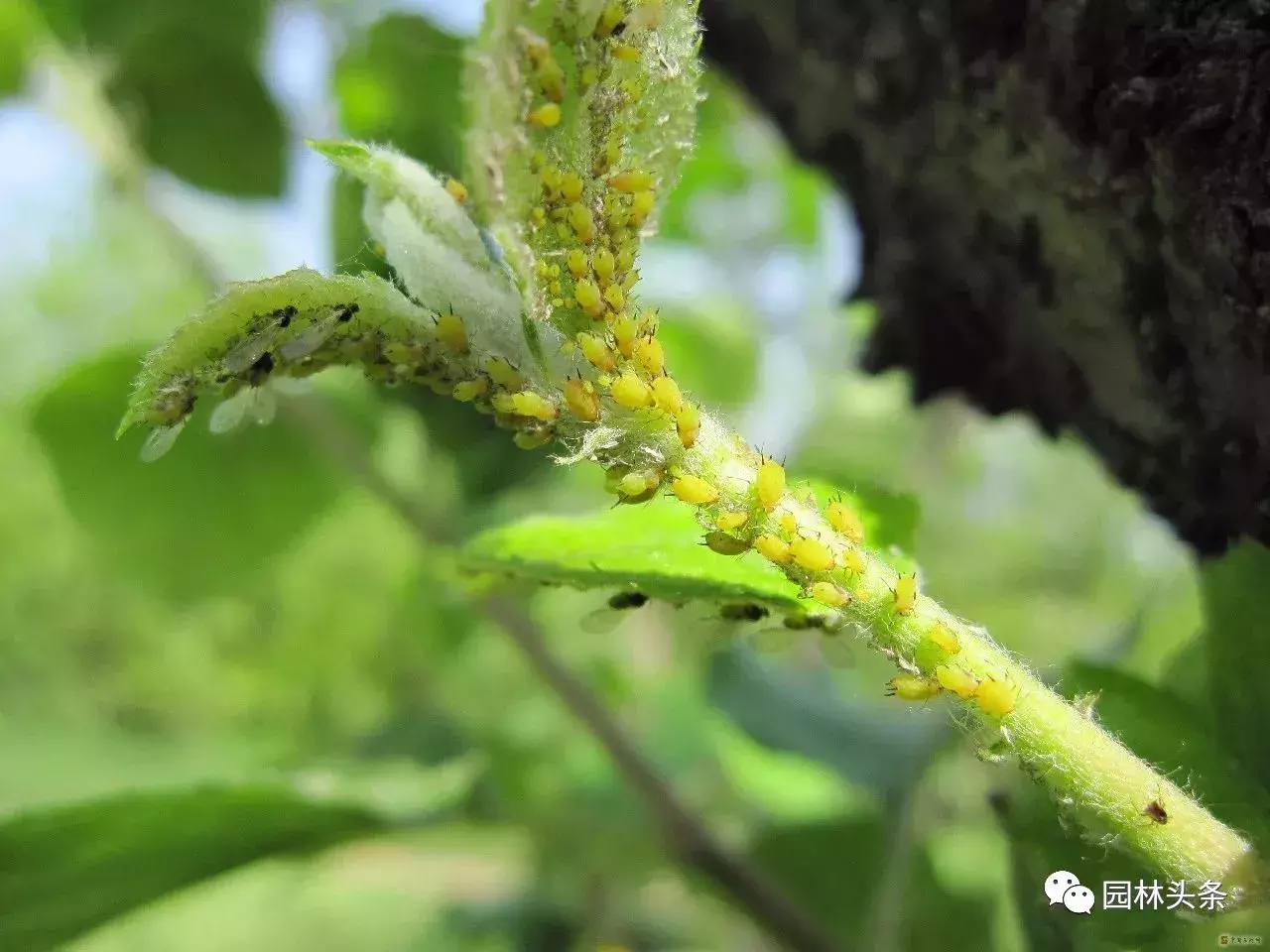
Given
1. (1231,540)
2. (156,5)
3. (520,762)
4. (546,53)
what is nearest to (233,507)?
(520,762)

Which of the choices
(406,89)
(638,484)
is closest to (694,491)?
(638,484)

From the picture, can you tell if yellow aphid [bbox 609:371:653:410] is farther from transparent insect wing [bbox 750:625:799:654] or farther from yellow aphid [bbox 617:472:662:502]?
transparent insect wing [bbox 750:625:799:654]

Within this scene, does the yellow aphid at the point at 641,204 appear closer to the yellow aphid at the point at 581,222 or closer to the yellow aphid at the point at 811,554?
the yellow aphid at the point at 581,222

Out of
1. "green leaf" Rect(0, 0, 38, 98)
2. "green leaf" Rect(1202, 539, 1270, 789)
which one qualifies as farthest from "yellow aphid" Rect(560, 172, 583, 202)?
"green leaf" Rect(0, 0, 38, 98)

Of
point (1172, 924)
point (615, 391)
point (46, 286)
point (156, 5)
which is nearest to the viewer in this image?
point (615, 391)

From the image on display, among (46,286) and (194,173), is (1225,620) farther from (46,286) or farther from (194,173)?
(46,286)

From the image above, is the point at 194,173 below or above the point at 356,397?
above

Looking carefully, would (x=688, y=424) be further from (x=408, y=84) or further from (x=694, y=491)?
(x=408, y=84)
